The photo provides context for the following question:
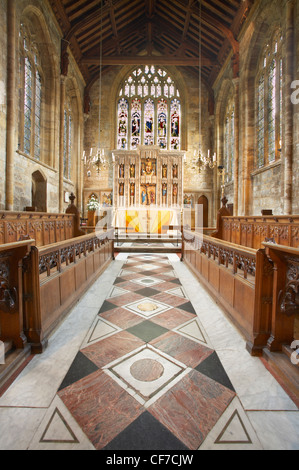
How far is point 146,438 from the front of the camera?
113cm

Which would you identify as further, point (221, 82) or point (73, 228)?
point (221, 82)

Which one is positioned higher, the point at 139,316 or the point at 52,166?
the point at 52,166

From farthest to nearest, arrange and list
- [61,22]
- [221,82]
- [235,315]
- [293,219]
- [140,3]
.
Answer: [221,82]
[140,3]
[61,22]
[293,219]
[235,315]

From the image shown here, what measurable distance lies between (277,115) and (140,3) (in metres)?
8.75

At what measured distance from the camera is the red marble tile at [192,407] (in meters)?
1.17

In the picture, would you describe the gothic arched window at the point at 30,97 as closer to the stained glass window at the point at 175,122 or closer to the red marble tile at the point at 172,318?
the red marble tile at the point at 172,318

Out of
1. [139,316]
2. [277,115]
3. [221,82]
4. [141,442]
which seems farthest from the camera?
[221,82]

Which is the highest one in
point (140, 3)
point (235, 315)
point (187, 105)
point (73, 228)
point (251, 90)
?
point (140, 3)

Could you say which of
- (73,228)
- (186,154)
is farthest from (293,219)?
(186,154)

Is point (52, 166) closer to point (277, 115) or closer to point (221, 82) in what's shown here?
point (277, 115)

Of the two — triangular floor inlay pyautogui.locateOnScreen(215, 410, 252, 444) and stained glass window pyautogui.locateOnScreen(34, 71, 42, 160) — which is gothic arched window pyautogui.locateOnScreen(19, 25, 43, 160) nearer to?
stained glass window pyautogui.locateOnScreen(34, 71, 42, 160)

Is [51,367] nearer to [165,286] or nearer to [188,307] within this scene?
[188,307]

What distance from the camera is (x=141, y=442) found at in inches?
43.6

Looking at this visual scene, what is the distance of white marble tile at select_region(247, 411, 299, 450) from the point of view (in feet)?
3.64
